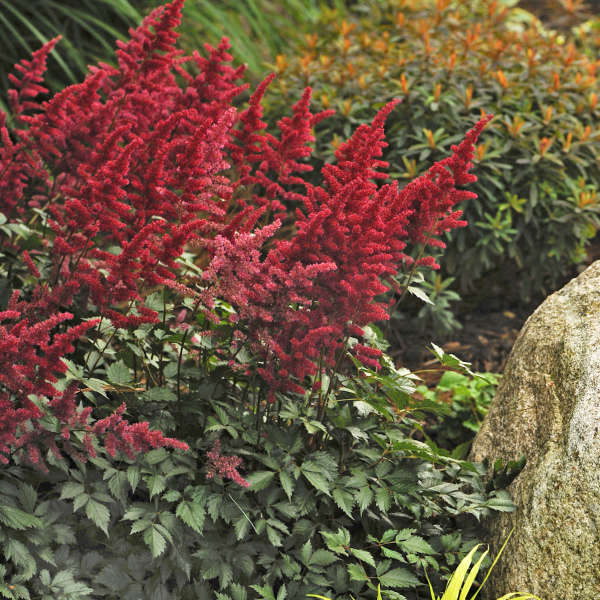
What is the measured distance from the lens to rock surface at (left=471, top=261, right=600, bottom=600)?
240 centimetres

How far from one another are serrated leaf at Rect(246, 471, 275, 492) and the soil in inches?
82.2

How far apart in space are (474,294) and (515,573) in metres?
2.77

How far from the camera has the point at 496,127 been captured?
4.54m

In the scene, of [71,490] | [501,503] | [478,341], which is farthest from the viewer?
[478,341]

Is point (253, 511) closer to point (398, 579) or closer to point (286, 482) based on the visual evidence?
point (286, 482)

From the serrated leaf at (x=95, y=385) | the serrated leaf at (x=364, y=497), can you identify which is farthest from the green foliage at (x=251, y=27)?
the serrated leaf at (x=364, y=497)

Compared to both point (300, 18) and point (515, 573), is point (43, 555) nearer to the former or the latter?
point (515, 573)

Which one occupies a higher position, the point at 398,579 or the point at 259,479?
the point at 259,479

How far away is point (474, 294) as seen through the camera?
16.6ft

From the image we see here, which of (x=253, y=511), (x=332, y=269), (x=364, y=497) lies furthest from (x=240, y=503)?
(x=332, y=269)

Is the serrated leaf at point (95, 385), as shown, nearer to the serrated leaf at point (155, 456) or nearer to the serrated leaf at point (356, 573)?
the serrated leaf at point (155, 456)

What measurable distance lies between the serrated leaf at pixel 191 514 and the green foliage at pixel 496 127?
266 cm

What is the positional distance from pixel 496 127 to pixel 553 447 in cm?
254

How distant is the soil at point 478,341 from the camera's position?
4430 mm
